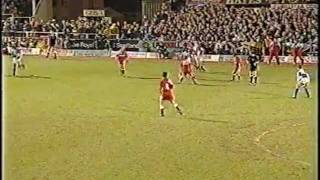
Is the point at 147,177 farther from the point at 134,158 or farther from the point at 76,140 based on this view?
the point at 76,140

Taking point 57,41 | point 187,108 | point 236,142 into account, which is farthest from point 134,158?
point 57,41

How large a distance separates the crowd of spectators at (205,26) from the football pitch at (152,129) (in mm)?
1164

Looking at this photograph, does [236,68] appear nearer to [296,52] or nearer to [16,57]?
[296,52]

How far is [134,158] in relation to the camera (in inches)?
396

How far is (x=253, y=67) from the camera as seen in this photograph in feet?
55.0

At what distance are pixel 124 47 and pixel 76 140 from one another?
10117mm

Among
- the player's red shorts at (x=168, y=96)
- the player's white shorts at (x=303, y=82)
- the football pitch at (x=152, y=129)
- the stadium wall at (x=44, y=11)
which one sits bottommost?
the football pitch at (x=152, y=129)

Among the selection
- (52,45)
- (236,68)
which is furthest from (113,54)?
(236,68)

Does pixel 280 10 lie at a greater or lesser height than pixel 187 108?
greater

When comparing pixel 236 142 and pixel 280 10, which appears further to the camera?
pixel 280 10

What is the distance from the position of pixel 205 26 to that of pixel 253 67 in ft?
11.0

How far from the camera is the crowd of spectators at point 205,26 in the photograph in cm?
1866

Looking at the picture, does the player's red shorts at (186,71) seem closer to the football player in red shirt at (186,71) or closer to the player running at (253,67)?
the football player in red shirt at (186,71)

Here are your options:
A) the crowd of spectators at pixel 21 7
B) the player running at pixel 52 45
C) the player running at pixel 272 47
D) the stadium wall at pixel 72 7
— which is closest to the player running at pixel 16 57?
the crowd of spectators at pixel 21 7
